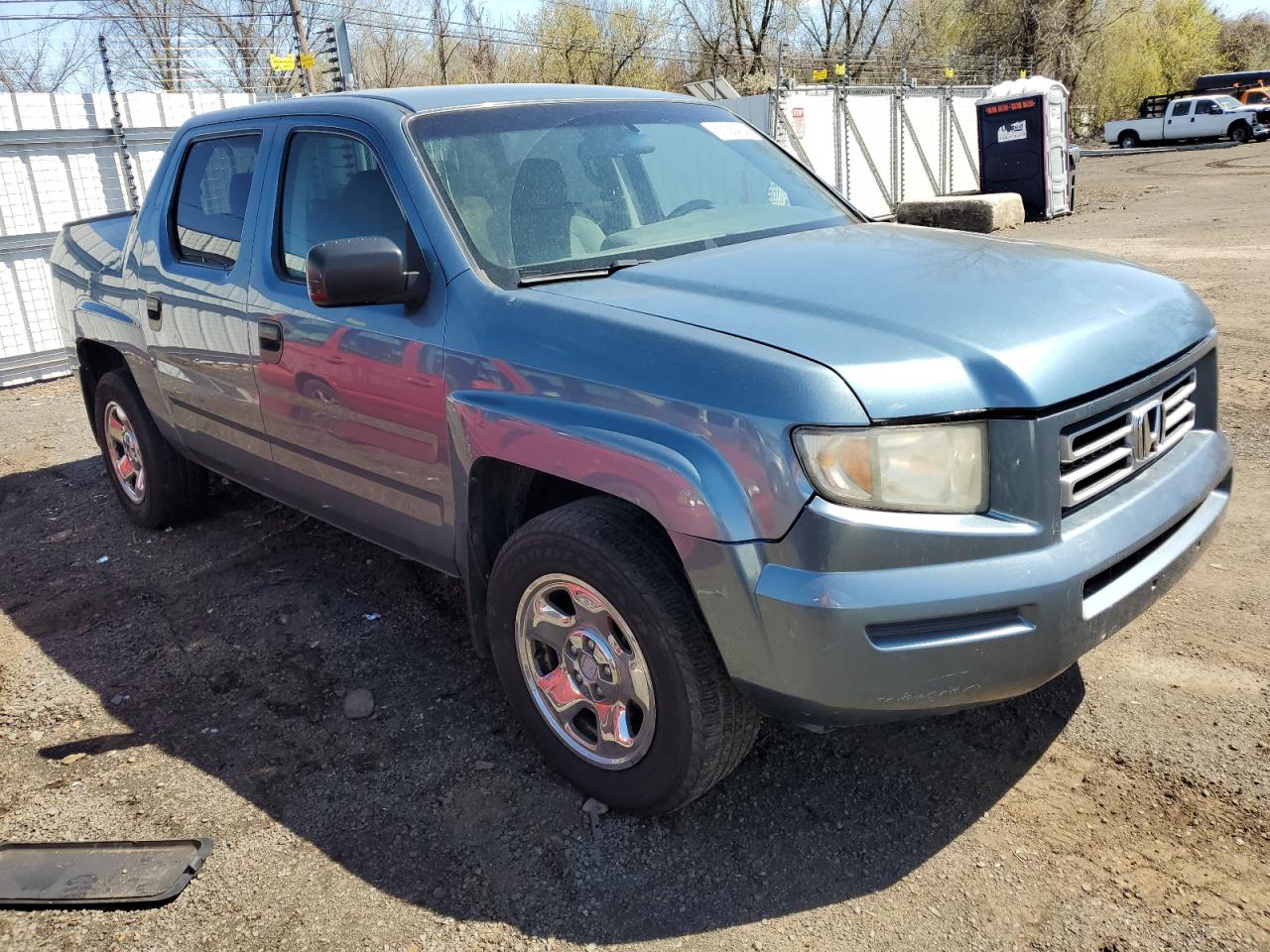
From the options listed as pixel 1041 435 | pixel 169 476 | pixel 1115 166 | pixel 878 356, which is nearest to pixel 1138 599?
pixel 1041 435

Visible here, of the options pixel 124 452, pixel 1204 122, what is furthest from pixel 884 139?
pixel 1204 122

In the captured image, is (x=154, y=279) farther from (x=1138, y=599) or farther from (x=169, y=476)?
(x=1138, y=599)

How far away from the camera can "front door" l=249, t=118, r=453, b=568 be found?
319 cm

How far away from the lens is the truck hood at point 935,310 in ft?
7.61

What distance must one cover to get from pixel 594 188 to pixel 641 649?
159cm

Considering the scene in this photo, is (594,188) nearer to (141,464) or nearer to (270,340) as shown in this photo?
(270,340)

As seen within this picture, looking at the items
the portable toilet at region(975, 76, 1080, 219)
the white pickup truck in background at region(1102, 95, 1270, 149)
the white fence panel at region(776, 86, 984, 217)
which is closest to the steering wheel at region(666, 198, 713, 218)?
the white fence panel at region(776, 86, 984, 217)

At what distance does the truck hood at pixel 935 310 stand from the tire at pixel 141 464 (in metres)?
3.04

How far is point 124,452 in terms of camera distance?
5.54 meters

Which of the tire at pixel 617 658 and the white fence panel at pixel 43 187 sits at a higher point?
the white fence panel at pixel 43 187

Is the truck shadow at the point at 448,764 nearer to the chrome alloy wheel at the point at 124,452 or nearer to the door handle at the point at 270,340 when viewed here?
the chrome alloy wheel at the point at 124,452

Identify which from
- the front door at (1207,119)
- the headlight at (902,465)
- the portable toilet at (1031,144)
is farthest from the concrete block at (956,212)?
the front door at (1207,119)

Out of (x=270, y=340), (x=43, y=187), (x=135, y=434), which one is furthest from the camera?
(x=43, y=187)

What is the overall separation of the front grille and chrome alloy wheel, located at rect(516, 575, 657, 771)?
110 centimetres
